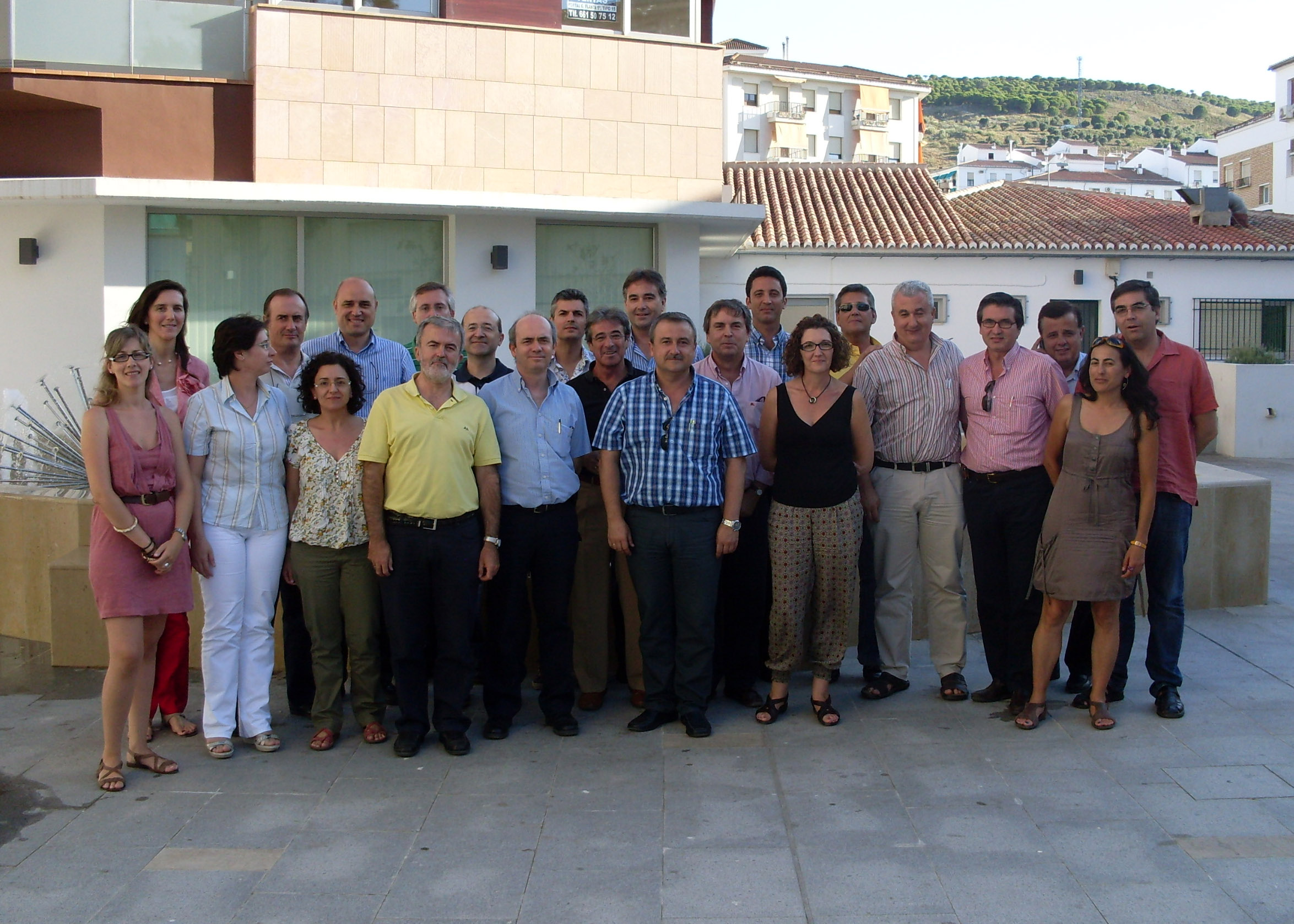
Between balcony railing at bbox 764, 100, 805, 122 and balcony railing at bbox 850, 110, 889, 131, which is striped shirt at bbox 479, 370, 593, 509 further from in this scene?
balcony railing at bbox 850, 110, 889, 131

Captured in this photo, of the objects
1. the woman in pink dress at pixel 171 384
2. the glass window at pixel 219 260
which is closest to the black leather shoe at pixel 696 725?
the woman in pink dress at pixel 171 384

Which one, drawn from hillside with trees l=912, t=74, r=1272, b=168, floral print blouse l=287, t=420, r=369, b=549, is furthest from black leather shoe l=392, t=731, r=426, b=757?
hillside with trees l=912, t=74, r=1272, b=168

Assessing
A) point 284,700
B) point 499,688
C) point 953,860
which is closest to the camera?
point 953,860

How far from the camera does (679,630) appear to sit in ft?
17.3

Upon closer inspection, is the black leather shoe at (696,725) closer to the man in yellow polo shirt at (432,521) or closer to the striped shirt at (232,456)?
the man in yellow polo shirt at (432,521)

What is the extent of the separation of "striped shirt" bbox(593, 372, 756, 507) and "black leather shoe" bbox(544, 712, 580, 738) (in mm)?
991

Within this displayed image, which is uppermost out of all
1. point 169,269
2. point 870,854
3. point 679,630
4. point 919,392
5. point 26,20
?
point 26,20

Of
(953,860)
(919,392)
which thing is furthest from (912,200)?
(953,860)

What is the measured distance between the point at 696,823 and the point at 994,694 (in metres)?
2.03

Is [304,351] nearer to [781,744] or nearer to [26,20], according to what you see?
[781,744]

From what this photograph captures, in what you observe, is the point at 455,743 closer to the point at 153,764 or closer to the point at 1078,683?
the point at 153,764

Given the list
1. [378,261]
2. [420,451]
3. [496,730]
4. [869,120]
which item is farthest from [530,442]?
[869,120]

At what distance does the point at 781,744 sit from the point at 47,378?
8.92 meters

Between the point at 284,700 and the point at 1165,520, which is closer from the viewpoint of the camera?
the point at 1165,520
